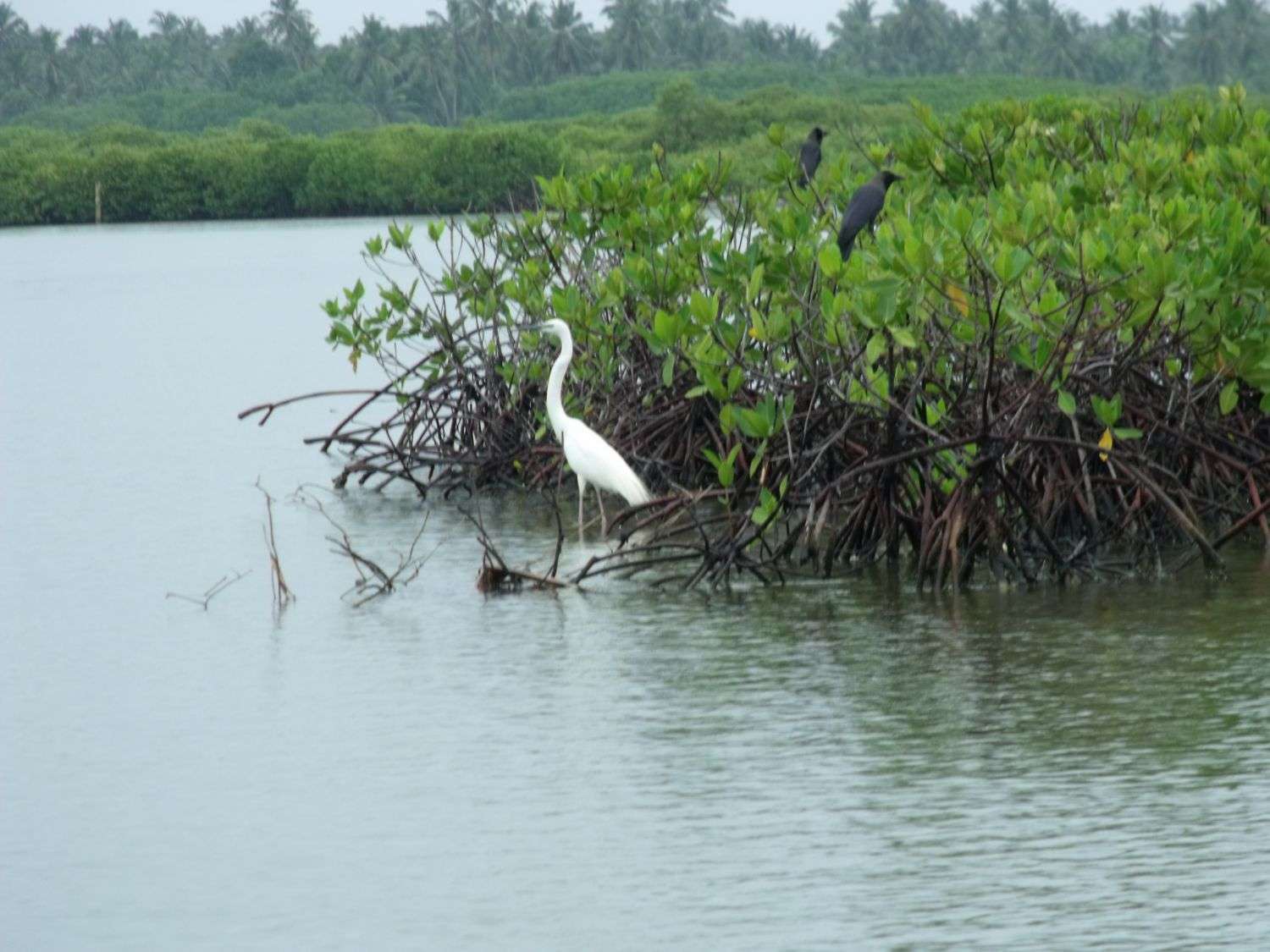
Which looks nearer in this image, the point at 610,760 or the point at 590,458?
the point at 610,760

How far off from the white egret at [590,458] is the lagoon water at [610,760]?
22.5 inches

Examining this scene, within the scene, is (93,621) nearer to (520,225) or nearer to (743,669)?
(743,669)

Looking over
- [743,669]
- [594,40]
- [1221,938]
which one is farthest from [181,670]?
[594,40]

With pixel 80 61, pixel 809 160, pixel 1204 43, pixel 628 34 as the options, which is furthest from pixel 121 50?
pixel 809 160

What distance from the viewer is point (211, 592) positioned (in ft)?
29.5

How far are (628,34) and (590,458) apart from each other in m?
98.0

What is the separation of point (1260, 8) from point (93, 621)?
99957mm

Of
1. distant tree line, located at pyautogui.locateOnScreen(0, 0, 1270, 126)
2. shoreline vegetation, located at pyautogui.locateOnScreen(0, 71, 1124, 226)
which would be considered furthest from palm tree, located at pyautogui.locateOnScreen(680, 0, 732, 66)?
shoreline vegetation, located at pyautogui.locateOnScreen(0, 71, 1124, 226)

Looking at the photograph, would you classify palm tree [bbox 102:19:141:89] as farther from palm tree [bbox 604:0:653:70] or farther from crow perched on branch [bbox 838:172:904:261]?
crow perched on branch [bbox 838:172:904:261]

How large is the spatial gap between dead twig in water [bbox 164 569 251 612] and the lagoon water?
0.06m

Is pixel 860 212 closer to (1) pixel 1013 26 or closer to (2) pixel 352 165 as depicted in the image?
(2) pixel 352 165

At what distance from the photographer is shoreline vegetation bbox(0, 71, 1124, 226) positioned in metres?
55.0

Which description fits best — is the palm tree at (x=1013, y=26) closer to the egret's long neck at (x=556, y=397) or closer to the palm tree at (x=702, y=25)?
the palm tree at (x=702, y=25)

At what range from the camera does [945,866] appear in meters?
5.09
